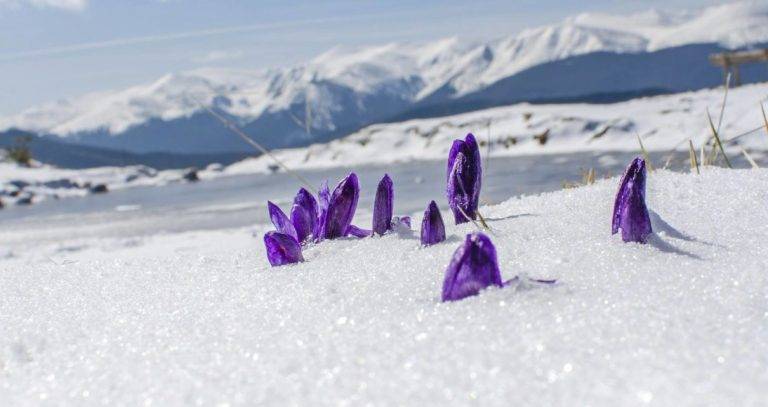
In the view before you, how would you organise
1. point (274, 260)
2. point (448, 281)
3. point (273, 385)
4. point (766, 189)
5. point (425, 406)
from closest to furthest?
point (425, 406)
point (273, 385)
point (448, 281)
point (274, 260)
point (766, 189)

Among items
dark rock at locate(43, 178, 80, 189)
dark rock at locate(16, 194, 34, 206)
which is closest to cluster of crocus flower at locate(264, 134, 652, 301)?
dark rock at locate(16, 194, 34, 206)

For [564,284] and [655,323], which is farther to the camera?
[564,284]

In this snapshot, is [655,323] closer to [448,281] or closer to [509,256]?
[448,281]

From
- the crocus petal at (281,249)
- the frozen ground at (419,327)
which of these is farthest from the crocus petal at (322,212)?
the crocus petal at (281,249)

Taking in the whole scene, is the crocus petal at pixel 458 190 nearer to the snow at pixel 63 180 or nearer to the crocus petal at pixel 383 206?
the crocus petal at pixel 383 206

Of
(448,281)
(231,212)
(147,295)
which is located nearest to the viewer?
(448,281)

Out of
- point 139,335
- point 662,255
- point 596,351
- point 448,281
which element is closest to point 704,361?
point 596,351

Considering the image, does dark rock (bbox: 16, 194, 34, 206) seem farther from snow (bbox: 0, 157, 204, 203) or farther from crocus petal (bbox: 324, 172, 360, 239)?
crocus petal (bbox: 324, 172, 360, 239)
